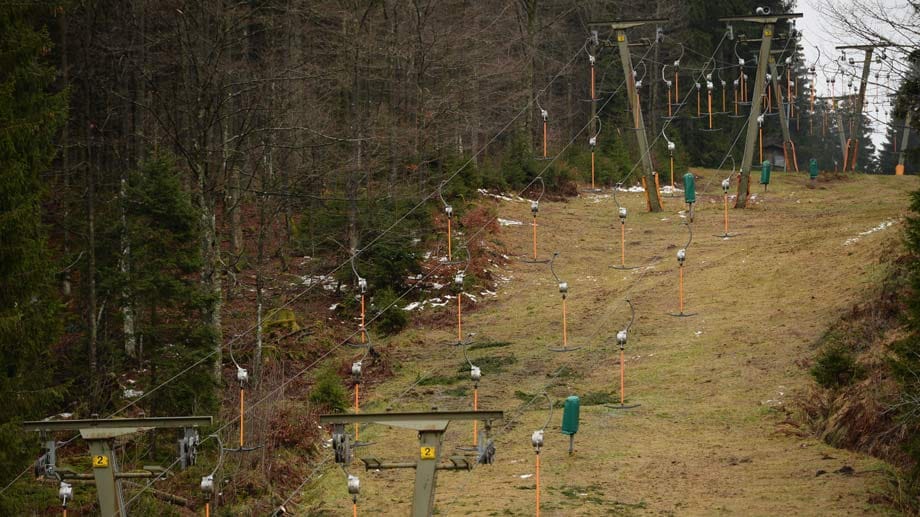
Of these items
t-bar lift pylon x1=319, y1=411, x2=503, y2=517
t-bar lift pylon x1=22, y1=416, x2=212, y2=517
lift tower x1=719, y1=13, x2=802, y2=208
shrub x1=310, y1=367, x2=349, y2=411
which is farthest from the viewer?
lift tower x1=719, y1=13, x2=802, y2=208

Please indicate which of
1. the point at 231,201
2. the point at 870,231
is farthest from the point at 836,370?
the point at 231,201

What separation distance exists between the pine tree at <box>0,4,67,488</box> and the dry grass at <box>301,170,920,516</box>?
15.5 feet

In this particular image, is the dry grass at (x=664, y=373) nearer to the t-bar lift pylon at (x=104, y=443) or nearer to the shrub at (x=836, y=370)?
the shrub at (x=836, y=370)

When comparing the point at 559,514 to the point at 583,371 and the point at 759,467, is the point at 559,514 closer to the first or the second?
the point at 759,467

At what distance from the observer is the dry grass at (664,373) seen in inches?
685

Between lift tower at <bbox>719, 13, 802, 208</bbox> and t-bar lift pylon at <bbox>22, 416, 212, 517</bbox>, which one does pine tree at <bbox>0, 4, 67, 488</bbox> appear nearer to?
t-bar lift pylon at <bbox>22, 416, 212, 517</bbox>

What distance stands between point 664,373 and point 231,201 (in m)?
10.6

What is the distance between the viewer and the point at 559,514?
16.6m

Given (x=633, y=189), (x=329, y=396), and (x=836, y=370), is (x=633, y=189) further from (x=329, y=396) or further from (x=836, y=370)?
(x=836, y=370)

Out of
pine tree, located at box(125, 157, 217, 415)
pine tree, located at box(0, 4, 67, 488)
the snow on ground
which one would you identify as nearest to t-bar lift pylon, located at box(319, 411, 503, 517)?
pine tree, located at box(0, 4, 67, 488)

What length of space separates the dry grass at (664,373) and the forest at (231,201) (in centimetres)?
172

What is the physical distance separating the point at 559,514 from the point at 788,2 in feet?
178

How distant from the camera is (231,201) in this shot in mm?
27391

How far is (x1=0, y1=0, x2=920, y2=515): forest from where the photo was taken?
65.5 ft
